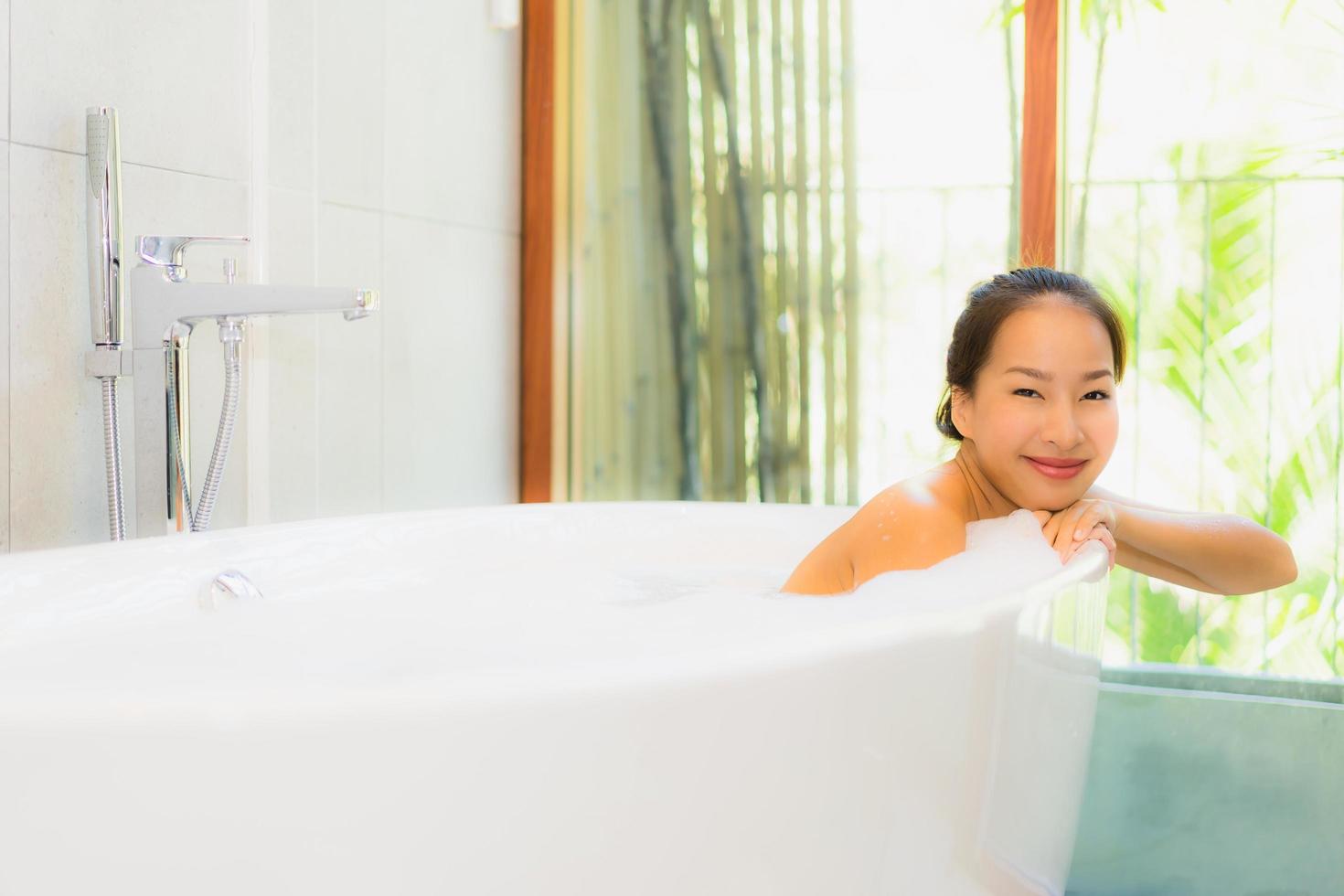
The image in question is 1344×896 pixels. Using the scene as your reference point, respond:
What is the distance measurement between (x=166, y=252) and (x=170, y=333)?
0.10 meters

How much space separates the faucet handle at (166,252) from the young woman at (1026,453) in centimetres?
87

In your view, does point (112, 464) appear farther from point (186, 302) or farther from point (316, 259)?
point (316, 259)

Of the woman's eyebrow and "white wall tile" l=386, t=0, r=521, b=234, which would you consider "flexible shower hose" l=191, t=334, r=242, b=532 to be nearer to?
"white wall tile" l=386, t=0, r=521, b=234

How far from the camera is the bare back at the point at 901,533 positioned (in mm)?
1240

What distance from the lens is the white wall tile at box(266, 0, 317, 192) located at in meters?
1.87

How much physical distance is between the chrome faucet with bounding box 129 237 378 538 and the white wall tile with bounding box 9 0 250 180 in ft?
0.55

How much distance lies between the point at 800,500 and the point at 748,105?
0.79 metres

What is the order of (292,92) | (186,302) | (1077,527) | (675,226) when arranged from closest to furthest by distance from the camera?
(1077,527)
(186,302)
(292,92)
(675,226)

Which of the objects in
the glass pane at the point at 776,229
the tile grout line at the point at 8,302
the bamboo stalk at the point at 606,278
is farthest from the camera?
the bamboo stalk at the point at 606,278

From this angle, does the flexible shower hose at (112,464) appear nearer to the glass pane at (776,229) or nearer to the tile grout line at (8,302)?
the tile grout line at (8,302)

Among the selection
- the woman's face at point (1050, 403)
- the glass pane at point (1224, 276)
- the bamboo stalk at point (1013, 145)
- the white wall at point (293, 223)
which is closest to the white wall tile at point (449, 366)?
the white wall at point (293, 223)

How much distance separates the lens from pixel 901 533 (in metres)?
1.25

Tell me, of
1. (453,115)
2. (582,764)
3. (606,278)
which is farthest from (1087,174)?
(582,764)

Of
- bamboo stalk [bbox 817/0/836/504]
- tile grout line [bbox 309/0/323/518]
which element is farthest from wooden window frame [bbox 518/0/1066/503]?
tile grout line [bbox 309/0/323/518]
